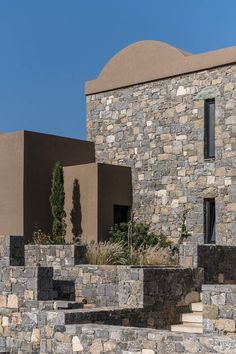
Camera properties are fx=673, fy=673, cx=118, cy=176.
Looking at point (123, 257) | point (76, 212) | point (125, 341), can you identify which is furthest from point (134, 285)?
point (76, 212)

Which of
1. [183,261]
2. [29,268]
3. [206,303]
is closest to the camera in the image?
[206,303]

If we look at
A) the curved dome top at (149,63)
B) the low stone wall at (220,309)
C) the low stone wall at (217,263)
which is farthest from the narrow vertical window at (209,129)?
the low stone wall at (220,309)

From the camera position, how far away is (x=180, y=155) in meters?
18.3

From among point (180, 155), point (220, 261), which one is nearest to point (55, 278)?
point (220, 261)

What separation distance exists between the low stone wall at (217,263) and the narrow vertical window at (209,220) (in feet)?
9.82

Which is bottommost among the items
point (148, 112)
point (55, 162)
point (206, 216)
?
point (206, 216)

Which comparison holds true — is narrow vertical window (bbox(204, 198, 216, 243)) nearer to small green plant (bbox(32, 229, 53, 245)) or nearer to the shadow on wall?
the shadow on wall

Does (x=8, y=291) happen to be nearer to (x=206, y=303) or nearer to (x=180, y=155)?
(x=206, y=303)

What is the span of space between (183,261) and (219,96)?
215 inches

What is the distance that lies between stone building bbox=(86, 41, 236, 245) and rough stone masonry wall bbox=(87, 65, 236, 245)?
3 cm

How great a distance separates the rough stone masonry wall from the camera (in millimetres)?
17266

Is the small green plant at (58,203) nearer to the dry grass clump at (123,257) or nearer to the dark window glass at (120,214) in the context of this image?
the dark window glass at (120,214)

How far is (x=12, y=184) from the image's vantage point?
60.5 feet

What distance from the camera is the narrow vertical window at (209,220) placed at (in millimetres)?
17625
